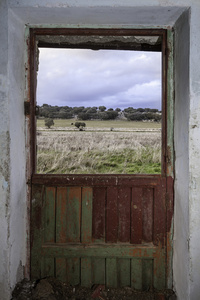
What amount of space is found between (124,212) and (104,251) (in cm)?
41

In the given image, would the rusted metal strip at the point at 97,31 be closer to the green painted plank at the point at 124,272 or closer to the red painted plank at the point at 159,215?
the red painted plank at the point at 159,215

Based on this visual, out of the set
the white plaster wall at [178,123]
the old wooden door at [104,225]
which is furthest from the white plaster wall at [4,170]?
the old wooden door at [104,225]

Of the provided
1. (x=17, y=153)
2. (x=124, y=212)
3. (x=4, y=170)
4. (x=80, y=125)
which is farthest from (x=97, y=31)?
(x=124, y=212)

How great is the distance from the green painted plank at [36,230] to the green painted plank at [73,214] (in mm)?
261

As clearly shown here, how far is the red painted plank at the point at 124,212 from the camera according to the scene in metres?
2.20

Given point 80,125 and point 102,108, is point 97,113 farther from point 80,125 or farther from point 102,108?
point 80,125

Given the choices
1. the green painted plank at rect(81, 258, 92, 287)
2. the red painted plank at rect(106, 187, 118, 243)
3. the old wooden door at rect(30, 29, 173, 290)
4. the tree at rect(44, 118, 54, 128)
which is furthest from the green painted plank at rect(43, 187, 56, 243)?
the tree at rect(44, 118, 54, 128)

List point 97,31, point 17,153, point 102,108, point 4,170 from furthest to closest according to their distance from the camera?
1. point 102,108
2. point 97,31
3. point 17,153
4. point 4,170

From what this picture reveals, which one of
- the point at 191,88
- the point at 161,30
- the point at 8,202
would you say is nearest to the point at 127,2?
the point at 161,30

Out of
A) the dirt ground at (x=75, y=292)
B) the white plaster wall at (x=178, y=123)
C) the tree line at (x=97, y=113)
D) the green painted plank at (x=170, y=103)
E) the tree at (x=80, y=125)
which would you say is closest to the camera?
the white plaster wall at (x=178, y=123)

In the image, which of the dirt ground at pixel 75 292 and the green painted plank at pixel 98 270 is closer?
the dirt ground at pixel 75 292

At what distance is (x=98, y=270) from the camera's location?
2230 millimetres

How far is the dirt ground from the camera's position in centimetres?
200

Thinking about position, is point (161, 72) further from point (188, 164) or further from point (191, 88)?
point (188, 164)
